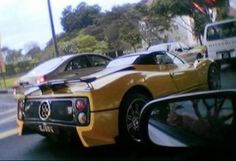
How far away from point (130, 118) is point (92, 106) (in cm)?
63

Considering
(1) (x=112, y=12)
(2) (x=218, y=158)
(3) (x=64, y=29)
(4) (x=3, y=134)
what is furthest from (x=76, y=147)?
(1) (x=112, y=12)

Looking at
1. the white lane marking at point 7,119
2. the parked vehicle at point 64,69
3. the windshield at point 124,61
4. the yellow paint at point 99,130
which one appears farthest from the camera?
the parked vehicle at point 64,69

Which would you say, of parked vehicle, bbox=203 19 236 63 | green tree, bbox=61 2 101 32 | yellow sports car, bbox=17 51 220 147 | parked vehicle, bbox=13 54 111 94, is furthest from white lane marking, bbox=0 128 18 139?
green tree, bbox=61 2 101 32

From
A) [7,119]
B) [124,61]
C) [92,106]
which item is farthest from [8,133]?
[92,106]

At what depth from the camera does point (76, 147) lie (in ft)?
18.3

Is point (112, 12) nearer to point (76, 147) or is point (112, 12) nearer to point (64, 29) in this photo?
point (64, 29)

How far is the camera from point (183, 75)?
7043 mm

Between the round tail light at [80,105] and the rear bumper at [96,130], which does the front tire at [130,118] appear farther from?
the round tail light at [80,105]

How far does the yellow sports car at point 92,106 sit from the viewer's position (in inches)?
185

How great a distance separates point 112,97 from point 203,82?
3.50 metres

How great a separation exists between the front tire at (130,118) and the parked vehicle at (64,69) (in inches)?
224

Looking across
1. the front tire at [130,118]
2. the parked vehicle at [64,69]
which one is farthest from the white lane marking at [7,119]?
the front tire at [130,118]

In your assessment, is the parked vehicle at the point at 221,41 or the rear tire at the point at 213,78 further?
the parked vehicle at the point at 221,41

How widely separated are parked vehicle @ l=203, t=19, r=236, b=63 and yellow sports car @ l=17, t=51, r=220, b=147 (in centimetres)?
829
